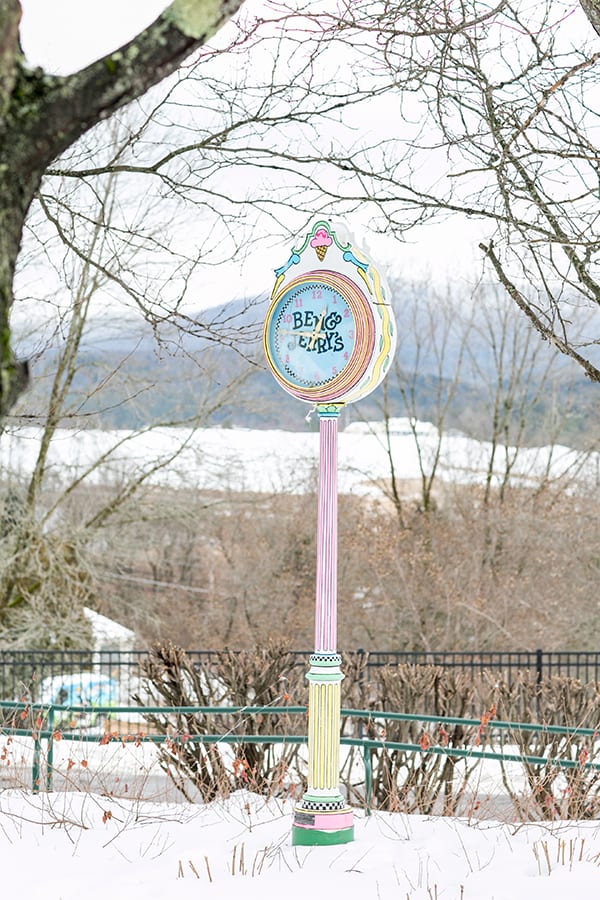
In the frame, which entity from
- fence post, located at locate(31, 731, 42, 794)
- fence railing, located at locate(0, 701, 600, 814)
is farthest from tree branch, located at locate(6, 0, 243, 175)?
fence post, located at locate(31, 731, 42, 794)

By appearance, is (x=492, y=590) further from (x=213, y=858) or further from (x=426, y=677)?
(x=213, y=858)

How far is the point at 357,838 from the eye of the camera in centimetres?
614

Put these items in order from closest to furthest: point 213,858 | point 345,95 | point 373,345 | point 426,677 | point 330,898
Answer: point 330,898, point 213,858, point 373,345, point 345,95, point 426,677

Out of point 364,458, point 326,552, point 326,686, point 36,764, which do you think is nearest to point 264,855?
point 326,686

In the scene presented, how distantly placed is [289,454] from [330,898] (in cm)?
1883

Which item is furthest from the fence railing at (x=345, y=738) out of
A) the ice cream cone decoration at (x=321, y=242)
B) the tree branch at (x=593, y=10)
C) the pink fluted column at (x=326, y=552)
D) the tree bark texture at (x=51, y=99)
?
the tree bark texture at (x=51, y=99)

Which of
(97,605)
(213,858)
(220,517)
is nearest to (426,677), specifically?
(213,858)

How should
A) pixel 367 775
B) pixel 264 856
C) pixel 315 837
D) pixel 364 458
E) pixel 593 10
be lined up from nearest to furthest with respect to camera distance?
pixel 593 10 → pixel 264 856 → pixel 315 837 → pixel 367 775 → pixel 364 458

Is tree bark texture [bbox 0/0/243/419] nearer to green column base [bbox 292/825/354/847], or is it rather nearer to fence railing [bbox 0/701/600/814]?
green column base [bbox 292/825/354/847]

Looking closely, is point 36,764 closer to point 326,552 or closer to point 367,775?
point 367,775

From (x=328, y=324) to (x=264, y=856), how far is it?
280 cm

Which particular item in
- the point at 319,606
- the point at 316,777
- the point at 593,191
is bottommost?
the point at 316,777

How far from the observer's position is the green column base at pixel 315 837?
5.90 meters

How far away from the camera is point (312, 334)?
6250 millimetres
